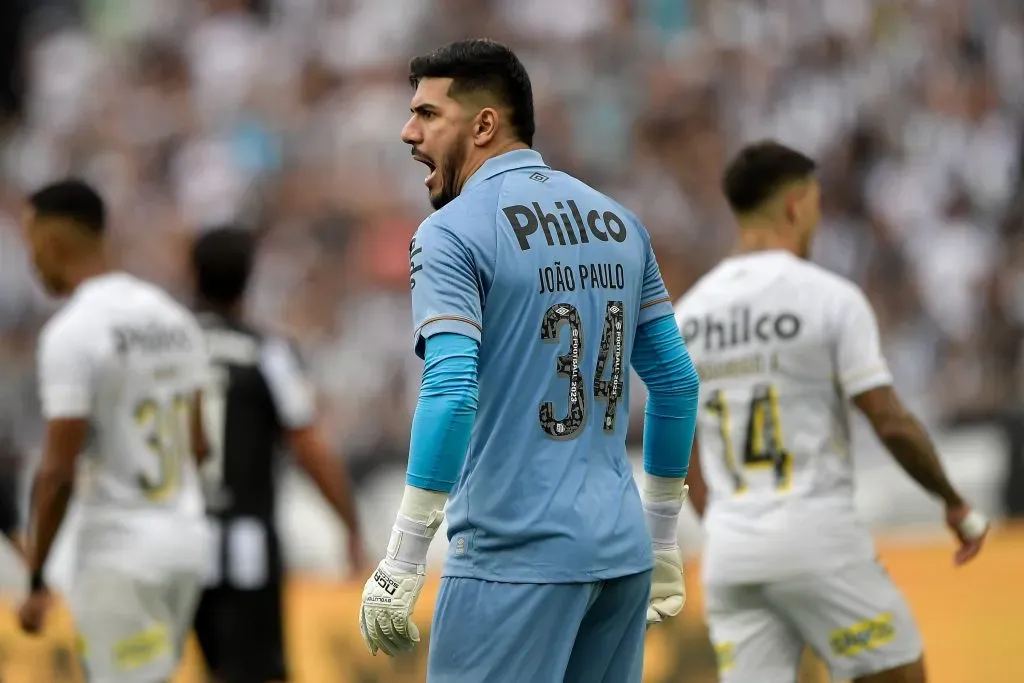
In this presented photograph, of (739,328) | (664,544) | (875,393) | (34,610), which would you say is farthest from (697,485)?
(34,610)

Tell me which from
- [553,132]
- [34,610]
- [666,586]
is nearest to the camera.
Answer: [666,586]

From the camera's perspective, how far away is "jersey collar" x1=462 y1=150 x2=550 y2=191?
411 centimetres

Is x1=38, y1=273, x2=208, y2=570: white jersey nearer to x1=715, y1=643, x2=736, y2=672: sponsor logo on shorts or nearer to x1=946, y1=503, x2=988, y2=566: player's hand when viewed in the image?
x1=715, y1=643, x2=736, y2=672: sponsor logo on shorts

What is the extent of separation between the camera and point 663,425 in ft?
14.5

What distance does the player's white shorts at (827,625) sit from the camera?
5.70m

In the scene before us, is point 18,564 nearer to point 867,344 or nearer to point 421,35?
point 867,344

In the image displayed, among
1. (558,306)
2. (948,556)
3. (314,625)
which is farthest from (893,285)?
(558,306)

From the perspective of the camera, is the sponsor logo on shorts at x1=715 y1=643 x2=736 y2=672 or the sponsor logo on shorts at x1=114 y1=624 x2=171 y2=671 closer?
the sponsor logo on shorts at x1=715 y1=643 x2=736 y2=672

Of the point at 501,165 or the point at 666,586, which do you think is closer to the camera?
the point at 501,165

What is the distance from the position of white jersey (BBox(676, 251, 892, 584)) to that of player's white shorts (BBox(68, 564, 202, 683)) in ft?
7.07

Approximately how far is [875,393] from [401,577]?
7.75 feet

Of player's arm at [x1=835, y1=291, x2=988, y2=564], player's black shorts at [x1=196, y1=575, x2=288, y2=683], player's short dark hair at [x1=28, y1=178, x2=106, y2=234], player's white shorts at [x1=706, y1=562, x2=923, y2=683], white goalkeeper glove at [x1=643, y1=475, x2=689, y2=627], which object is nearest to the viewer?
white goalkeeper glove at [x1=643, y1=475, x2=689, y2=627]

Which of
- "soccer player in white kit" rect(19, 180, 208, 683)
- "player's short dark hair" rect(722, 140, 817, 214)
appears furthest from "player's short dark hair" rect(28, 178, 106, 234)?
"player's short dark hair" rect(722, 140, 817, 214)

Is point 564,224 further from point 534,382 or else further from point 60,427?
point 60,427
